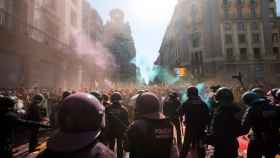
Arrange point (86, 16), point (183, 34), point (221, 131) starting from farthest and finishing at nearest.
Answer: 1. point (183, 34)
2. point (86, 16)
3. point (221, 131)

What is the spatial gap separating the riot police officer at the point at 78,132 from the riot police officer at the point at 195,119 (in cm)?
391

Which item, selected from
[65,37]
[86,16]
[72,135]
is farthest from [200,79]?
[72,135]

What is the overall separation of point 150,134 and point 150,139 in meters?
0.06

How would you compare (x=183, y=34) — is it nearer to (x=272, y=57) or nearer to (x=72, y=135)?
(x=272, y=57)

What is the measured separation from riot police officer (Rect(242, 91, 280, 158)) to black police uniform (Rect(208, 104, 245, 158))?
0.53ft

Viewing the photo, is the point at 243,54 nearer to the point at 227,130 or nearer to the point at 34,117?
the point at 34,117

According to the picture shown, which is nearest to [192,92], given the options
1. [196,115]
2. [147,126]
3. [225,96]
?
[196,115]

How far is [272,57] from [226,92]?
1916 inches

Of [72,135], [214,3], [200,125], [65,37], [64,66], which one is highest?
[214,3]

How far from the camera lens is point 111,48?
65750mm

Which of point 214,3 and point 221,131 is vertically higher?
point 214,3

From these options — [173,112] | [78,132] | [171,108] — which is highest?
[78,132]

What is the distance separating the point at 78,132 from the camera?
160 cm

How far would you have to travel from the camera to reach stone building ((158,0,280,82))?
152 ft
